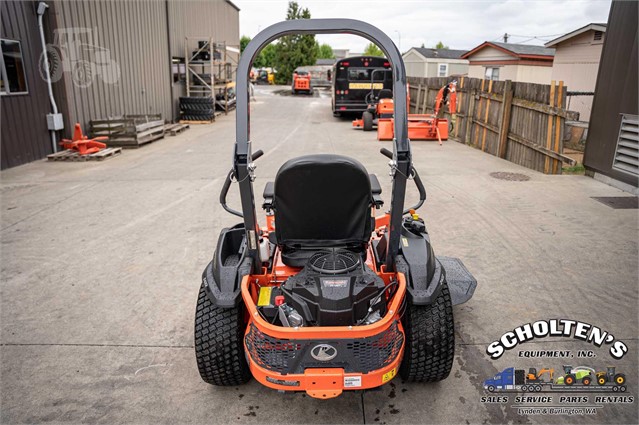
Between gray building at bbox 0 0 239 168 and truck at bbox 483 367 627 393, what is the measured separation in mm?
9935

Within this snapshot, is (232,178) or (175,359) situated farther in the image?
(175,359)

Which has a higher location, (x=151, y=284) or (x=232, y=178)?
(x=232, y=178)

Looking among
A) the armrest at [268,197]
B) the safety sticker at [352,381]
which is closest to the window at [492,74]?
the armrest at [268,197]

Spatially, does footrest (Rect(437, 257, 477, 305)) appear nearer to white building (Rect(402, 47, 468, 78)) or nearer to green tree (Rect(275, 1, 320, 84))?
white building (Rect(402, 47, 468, 78))

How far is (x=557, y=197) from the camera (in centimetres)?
731

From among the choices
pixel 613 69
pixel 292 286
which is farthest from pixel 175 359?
pixel 613 69

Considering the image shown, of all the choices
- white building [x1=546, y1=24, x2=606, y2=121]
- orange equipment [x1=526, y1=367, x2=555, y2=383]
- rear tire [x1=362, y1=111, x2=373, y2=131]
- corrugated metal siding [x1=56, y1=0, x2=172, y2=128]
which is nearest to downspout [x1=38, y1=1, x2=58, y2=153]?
corrugated metal siding [x1=56, y1=0, x2=172, y2=128]

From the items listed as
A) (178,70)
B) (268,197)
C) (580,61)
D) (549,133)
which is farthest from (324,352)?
(178,70)

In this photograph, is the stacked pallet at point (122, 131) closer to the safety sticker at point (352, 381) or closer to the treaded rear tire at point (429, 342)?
the treaded rear tire at point (429, 342)

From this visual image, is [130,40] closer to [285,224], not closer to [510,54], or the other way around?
[285,224]

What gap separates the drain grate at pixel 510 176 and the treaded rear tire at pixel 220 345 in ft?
23.1

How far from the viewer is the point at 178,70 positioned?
18.5m

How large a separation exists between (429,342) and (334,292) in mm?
782

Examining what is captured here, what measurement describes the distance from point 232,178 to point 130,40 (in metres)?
13.7
